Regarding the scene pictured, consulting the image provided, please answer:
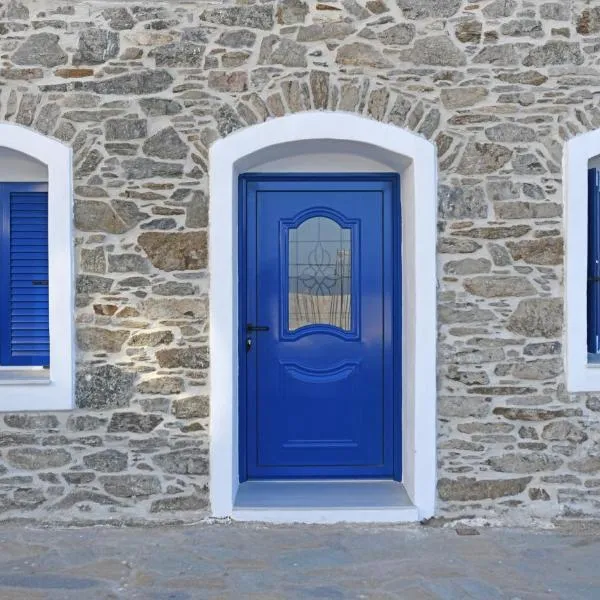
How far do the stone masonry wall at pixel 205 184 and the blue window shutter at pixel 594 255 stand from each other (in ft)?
1.09

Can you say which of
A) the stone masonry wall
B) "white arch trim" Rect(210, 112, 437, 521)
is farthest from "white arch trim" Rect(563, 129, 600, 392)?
"white arch trim" Rect(210, 112, 437, 521)

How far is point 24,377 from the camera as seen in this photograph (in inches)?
178

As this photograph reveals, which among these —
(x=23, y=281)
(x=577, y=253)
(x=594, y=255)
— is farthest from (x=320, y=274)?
(x=23, y=281)

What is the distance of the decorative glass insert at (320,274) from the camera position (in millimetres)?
A: 4844

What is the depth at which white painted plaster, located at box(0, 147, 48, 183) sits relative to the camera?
Answer: 4.81 m

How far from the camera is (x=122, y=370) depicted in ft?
14.5

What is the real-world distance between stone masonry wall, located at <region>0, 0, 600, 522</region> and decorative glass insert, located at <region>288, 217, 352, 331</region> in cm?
72

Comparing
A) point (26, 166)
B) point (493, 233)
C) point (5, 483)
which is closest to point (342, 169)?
point (493, 233)

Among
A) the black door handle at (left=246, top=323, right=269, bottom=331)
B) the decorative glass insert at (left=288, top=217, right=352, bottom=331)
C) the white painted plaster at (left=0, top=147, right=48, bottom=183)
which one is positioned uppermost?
the white painted plaster at (left=0, top=147, right=48, bottom=183)

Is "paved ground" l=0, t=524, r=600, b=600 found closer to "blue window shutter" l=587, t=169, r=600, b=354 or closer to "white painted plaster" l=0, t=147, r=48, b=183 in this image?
"blue window shutter" l=587, t=169, r=600, b=354

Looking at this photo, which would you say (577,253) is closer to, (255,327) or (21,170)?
(255,327)

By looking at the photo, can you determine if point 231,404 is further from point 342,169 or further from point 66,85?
point 66,85

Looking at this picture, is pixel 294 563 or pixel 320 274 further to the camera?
pixel 320 274

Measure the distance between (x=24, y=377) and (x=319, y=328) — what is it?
2.02m
